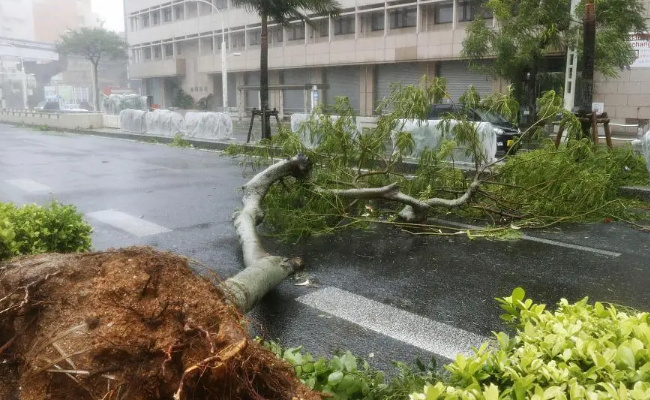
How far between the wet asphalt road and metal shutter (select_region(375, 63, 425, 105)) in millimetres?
25991

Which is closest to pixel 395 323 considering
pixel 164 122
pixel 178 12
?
pixel 164 122

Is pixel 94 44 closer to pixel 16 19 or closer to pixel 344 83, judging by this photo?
pixel 344 83

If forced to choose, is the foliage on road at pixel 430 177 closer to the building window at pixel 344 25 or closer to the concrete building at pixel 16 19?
the building window at pixel 344 25

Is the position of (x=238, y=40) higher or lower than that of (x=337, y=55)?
higher

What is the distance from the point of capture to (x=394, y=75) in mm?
35969

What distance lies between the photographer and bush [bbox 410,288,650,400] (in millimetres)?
1804

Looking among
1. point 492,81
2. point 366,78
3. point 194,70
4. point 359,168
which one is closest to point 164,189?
point 359,168

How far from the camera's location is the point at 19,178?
1234cm

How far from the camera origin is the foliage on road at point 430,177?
761cm

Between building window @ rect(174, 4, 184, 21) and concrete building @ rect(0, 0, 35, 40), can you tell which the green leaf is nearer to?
building window @ rect(174, 4, 184, 21)

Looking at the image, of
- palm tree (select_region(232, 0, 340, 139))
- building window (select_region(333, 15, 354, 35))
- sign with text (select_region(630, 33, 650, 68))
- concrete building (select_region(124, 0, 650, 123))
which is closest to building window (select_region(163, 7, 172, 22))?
concrete building (select_region(124, 0, 650, 123))

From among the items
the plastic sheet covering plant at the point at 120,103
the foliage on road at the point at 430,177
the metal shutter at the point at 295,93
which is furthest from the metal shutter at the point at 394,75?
the foliage on road at the point at 430,177

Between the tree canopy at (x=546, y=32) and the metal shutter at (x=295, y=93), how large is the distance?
21764mm

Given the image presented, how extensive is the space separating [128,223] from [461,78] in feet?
88.8
